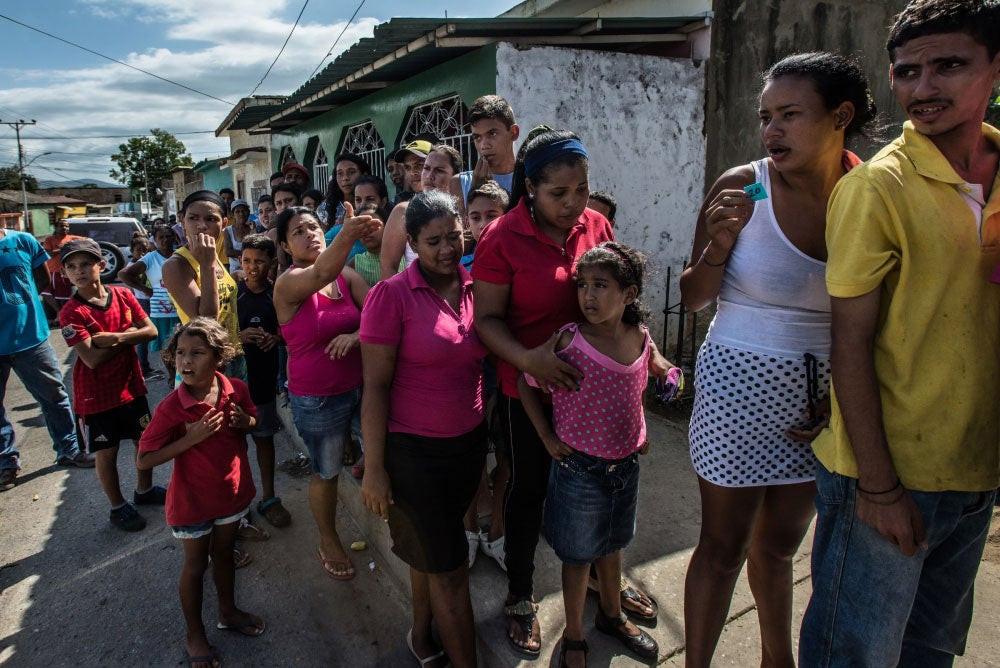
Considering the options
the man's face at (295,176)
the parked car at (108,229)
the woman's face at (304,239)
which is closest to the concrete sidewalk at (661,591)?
the woman's face at (304,239)

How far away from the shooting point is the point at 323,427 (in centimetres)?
303

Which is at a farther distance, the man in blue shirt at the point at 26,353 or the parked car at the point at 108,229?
the parked car at the point at 108,229

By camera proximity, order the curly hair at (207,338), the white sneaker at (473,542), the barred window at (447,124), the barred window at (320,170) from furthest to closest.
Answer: the barred window at (320,170), the barred window at (447,124), the white sneaker at (473,542), the curly hair at (207,338)

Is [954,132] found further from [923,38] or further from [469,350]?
[469,350]

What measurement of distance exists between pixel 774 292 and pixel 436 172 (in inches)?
94.4

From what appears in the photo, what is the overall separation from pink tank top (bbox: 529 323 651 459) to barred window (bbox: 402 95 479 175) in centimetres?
509

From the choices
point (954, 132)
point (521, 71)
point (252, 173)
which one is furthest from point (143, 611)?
point (252, 173)

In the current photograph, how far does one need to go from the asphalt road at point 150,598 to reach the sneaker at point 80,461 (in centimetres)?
51

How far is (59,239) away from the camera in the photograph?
34.5 ft

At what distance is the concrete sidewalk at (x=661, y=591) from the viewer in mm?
2377

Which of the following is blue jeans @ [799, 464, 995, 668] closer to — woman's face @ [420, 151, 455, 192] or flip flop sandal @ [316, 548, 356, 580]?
flip flop sandal @ [316, 548, 356, 580]

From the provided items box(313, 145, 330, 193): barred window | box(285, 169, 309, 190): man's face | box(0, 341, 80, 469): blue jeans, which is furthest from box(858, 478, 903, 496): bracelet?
box(313, 145, 330, 193): barred window

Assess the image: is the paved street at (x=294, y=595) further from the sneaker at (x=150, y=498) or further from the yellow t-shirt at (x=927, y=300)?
the yellow t-shirt at (x=927, y=300)

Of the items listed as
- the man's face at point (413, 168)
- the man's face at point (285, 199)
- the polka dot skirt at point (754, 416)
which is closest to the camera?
the polka dot skirt at point (754, 416)
